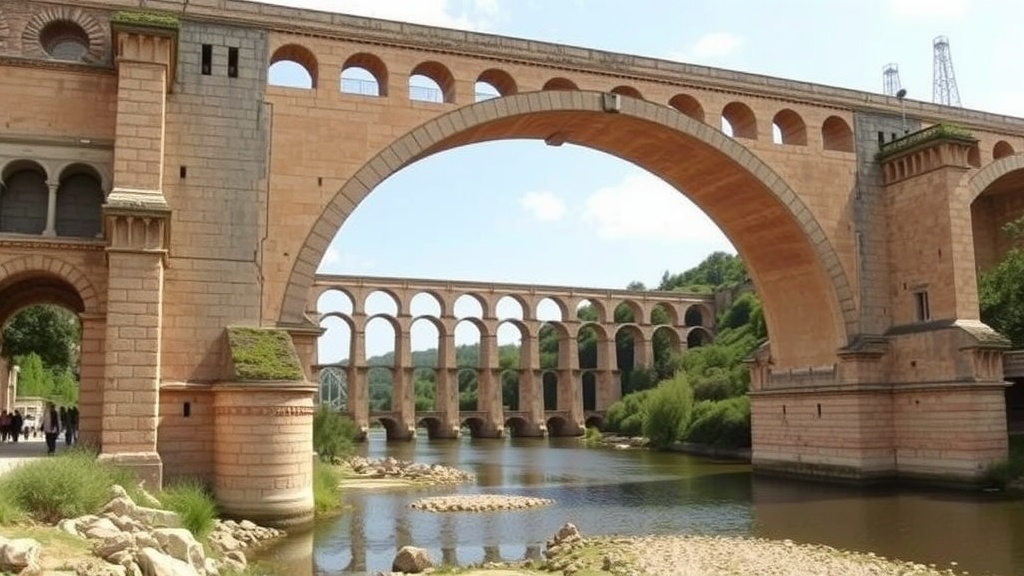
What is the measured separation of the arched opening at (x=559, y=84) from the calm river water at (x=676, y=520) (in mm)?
11857

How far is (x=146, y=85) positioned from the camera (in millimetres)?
19969

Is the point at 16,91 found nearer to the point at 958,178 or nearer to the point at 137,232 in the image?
the point at 137,232

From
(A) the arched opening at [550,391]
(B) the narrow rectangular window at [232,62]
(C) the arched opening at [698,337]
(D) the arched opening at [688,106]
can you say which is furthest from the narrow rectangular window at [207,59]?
(A) the arched opening at [550,391]

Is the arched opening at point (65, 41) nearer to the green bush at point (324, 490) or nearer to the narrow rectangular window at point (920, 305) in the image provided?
the green bush at point (324, 490)

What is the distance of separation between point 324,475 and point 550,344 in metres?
82.5

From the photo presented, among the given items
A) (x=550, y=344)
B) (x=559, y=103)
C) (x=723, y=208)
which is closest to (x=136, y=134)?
(x=559, y=103)

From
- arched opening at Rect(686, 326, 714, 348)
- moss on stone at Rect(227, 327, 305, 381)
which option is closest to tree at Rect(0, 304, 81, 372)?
moss on stone at Rect(227, 327, 305, 381)

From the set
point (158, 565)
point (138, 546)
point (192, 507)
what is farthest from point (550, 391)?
point (158, 565)

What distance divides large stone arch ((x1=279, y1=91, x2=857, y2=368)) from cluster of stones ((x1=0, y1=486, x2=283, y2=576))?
711 centimetres

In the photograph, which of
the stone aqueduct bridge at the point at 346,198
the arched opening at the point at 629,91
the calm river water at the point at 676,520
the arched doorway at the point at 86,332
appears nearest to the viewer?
the calm river water at the point at 676,520

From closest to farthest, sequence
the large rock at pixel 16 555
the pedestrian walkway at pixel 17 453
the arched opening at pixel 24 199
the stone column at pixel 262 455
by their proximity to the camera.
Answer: the large rock at pixel 16 555, the pedestrian walkway at pixel 17 453, the stone column at pixel 262 455, the arched opening at pixel 24 199

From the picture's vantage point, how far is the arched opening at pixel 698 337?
8338 centimetres

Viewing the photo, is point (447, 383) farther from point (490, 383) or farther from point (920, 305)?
point (920, 305)

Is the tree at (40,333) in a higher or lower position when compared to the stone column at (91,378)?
higher
